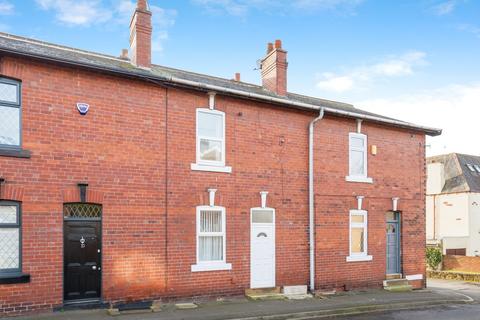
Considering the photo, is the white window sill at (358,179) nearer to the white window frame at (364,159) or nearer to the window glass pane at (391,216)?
the white window frame at (364,159)

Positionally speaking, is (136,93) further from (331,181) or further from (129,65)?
(331,181)

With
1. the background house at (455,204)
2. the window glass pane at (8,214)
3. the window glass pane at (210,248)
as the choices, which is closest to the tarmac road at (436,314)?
the window glass pane at (210,248)

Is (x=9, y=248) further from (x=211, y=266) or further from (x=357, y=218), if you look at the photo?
(x=357, y=218)

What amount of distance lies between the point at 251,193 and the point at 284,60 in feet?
18.0

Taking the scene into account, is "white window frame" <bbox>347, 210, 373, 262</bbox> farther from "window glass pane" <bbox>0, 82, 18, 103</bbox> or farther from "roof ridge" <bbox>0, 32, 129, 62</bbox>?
"window glass pane" <bbox>0, 82, 18, 103</bbox>

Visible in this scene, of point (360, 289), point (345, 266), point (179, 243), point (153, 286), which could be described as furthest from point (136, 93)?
point (360, 289)

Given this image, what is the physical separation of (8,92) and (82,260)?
4.34m

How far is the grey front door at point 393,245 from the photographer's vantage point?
54.4 feet

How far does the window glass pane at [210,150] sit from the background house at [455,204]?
19179 millimetres

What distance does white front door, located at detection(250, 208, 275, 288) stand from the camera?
13320 mm

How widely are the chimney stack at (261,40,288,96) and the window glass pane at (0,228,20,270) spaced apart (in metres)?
9.69

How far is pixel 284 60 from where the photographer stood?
633 inches

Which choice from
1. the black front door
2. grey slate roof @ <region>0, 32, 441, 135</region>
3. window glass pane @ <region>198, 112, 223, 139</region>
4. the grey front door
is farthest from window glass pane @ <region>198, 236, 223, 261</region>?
the grey front door

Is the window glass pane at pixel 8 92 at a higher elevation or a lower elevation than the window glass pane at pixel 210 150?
higher
